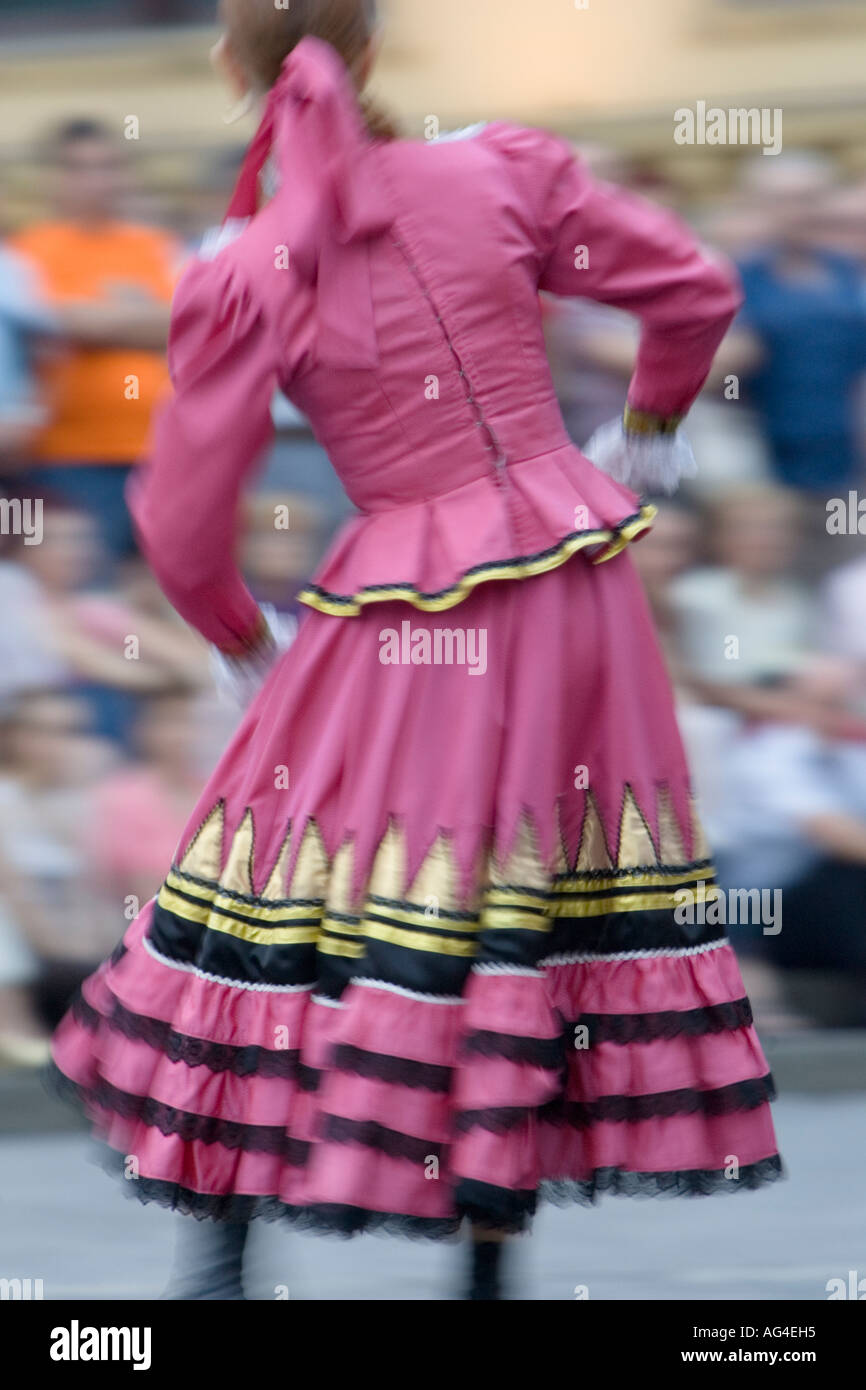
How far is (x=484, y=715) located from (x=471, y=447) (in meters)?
0.32

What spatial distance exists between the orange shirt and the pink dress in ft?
6.40

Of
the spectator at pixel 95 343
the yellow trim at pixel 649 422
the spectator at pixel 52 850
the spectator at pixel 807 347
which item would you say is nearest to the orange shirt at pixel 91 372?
the spectator at pixel 95 343

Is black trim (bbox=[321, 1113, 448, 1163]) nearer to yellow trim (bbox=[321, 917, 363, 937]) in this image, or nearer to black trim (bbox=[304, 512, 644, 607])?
yellow trim (bbox=[321, 917, 363, 937])

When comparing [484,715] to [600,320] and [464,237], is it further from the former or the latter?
[600,320]

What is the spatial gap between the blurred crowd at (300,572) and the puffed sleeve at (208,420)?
166 centimetres

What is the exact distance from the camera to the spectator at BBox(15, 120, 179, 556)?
4402 mm

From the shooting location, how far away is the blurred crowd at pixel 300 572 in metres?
4.10

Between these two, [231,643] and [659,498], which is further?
[659,498]

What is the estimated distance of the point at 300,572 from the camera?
4.15m

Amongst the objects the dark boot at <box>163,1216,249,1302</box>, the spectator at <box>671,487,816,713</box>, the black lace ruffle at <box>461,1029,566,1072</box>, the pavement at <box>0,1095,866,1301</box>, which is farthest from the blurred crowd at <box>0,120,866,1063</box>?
the black lace ruffle at <box>461,1029,566,1072</box>

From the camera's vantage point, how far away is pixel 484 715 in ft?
8.04
